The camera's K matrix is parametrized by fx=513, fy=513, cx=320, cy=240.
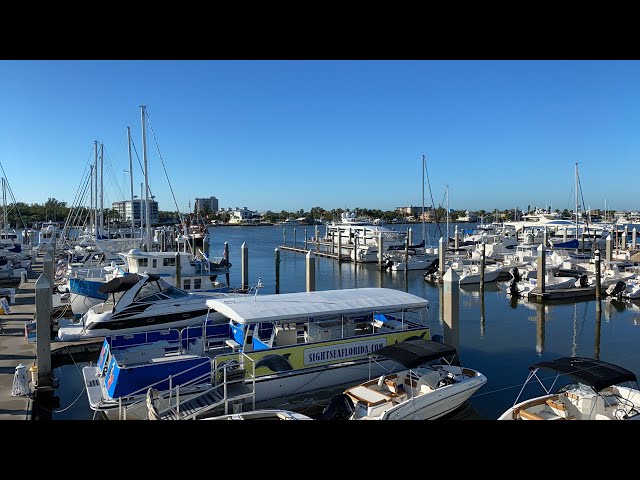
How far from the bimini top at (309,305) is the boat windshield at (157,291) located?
20.2ft

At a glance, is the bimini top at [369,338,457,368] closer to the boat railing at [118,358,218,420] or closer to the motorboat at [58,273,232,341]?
the boat railing at [118,358,218,420]

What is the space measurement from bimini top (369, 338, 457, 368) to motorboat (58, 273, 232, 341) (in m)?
9.05

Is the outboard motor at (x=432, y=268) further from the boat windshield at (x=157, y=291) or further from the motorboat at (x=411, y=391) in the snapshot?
the motorboat at (x=411, y=391)

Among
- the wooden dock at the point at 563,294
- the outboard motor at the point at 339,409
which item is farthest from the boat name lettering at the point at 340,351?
the wooden dock at the point at 563,294

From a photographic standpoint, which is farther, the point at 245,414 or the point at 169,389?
the point at 169,389

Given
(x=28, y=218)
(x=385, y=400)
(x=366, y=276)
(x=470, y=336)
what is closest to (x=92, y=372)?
(x=385, y=400)

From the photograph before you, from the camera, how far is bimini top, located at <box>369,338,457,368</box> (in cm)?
1180

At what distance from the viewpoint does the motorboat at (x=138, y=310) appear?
18.8 meters

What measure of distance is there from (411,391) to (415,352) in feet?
3.02

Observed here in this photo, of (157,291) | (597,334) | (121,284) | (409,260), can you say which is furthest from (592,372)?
(409,260)

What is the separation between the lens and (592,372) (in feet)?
36.3

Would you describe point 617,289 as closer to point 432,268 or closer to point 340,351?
point 432,268
